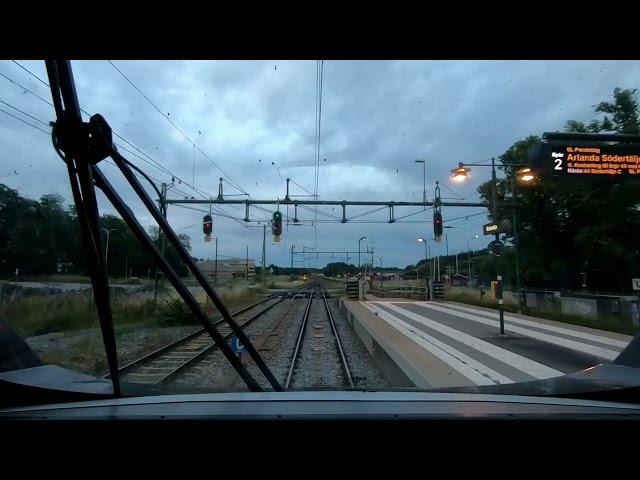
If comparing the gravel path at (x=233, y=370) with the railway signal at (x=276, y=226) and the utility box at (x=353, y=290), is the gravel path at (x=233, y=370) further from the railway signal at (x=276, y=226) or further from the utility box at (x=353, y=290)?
the utility box at (x=353, y=290)

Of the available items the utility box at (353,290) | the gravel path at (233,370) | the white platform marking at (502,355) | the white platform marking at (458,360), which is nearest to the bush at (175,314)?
the gravel path at (233,370)

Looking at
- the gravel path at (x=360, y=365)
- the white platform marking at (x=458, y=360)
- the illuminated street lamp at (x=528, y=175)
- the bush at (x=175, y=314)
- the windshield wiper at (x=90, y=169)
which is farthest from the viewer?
the bush at (x=175, y=314)

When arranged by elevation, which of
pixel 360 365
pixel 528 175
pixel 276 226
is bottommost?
pixel 360 365

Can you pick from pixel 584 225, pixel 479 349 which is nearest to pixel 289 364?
pixel 479 349

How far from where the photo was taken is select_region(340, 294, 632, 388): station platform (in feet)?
28.3

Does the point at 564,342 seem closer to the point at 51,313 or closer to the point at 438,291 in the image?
the point at 51,313

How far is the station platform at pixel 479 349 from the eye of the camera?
8.63 m

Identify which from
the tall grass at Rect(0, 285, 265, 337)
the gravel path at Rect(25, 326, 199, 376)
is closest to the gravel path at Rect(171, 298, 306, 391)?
the tall grass at Rect(0, 285, 265, 337)

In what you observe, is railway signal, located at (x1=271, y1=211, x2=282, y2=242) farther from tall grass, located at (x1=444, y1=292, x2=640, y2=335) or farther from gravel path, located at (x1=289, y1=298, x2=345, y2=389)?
tall grass, located at (x1=444, y1=292, x2=640, y2=335)

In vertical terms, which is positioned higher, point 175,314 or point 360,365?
point 175,314

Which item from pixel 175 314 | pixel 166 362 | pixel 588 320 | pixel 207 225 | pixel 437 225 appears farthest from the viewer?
pixel 437 225

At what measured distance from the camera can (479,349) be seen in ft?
37.6
